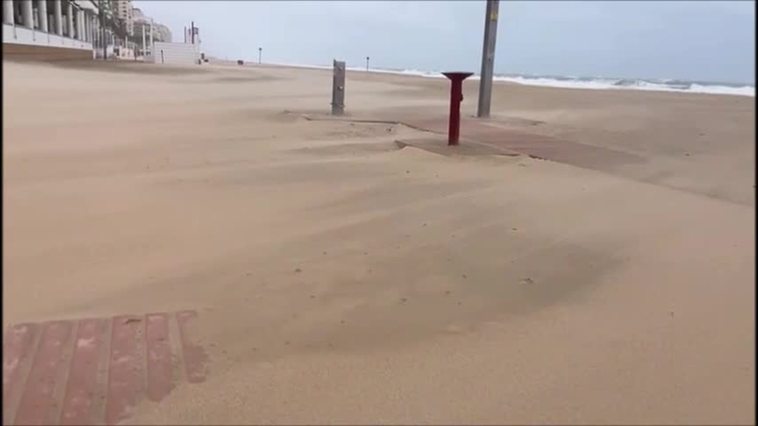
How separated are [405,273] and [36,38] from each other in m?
36.8

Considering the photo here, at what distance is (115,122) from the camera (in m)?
8.98

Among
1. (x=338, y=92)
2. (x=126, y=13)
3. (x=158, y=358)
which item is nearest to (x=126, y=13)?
(x=126, y=13)

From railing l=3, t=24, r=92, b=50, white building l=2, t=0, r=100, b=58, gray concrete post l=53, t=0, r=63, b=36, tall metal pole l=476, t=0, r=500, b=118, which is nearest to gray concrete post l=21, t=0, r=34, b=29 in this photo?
white building l=2, t=0, r=100, b=58

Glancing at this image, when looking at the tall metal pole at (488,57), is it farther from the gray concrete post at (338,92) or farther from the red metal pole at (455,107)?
the red metal pole at (455,107)

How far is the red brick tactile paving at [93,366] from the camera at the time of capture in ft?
7.08

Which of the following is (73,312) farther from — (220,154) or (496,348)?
(220,154)

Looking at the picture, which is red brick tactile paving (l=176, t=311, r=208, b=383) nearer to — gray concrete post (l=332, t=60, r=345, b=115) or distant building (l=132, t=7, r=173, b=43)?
gray concrete post (l=332, t=60, r=345, b=115)

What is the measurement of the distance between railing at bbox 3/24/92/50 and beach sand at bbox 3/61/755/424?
67.9ft

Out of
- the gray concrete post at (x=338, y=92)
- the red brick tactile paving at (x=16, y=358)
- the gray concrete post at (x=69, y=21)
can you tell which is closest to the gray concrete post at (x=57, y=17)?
the gray concrete post at (x=69, y=21)

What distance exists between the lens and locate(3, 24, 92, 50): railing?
1043 inches

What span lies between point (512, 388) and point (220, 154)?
16.1 ft

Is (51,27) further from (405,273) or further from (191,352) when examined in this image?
(191,352)

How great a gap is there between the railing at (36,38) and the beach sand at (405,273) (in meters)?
20.7

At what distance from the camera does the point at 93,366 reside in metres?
2.45
